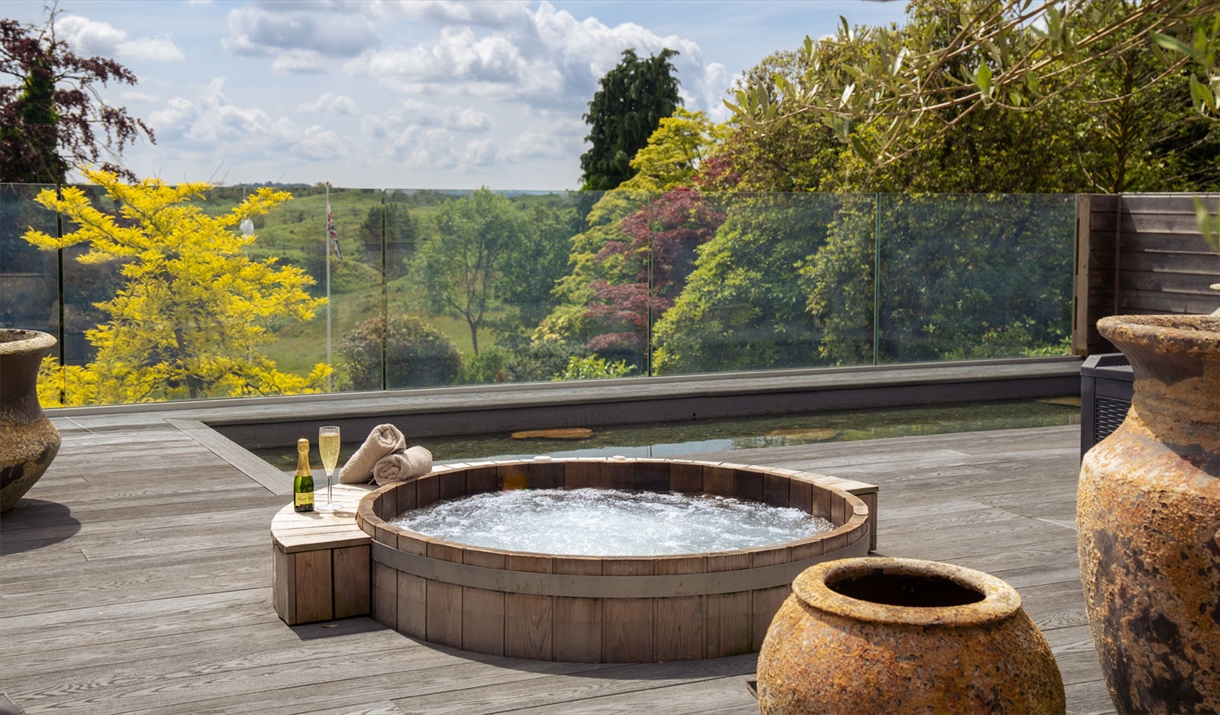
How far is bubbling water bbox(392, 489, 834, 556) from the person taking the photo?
3449 mm

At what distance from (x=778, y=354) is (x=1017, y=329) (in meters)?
2.35

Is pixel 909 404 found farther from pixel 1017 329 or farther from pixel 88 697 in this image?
pixel 88 697

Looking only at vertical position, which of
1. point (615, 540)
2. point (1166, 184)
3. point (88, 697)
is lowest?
point (88, 697)

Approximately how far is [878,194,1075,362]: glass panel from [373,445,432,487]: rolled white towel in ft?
20.6

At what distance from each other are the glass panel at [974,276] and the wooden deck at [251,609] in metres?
4.01

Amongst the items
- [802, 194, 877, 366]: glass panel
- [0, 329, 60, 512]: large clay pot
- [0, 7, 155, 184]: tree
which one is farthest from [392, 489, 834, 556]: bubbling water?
[0, 7, 155, 184]: tree

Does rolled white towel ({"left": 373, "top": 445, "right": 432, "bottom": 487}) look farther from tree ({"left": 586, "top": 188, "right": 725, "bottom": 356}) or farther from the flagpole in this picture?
tree ({"left": 586, "top": 188, "right": 725, "bottom": 356})

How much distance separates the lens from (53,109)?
15.9m

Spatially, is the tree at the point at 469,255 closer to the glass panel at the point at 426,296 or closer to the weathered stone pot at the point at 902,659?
the glass panel at the point at 426,296

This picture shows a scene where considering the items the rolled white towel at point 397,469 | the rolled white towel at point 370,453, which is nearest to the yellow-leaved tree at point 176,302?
the rolled white towel at point 370,453

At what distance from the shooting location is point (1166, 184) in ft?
45.6

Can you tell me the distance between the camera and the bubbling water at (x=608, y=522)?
11.3 feet

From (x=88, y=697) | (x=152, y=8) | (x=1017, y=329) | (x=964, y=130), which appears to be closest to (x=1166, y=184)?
(x=964, y=130)

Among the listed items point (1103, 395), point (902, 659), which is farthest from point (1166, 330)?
point (1103, 395)
